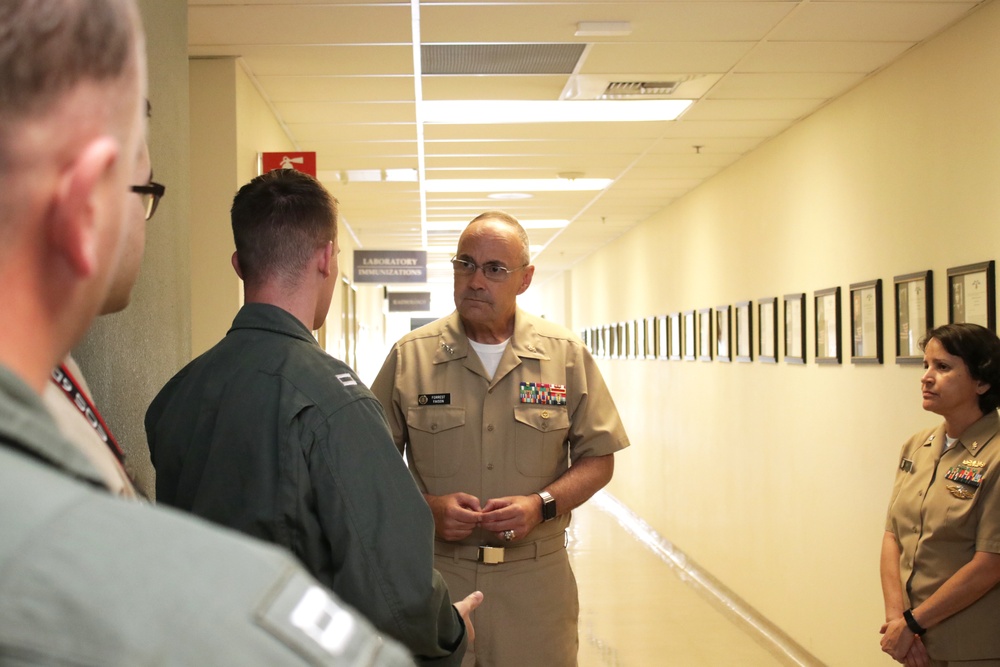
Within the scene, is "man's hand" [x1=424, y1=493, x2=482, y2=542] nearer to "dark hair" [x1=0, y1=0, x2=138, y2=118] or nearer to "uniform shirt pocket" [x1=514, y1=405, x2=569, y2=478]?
"uniform shirt pocket" [x1=514, y1=405, x2=569, y2=478]

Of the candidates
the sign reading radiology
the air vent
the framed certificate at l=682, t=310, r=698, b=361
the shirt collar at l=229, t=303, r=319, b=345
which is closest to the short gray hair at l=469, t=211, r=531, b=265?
the shirt collar at l=229, t=303, r=319, b=345

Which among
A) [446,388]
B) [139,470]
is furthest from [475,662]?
[139,470]

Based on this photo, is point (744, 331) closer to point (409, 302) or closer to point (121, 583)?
point (121, 583)

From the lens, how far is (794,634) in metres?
6.06

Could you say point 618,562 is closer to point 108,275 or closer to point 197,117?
point 197,117

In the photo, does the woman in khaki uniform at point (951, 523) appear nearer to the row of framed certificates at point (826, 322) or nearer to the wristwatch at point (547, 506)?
the row of framed certificates at point (826, 322)

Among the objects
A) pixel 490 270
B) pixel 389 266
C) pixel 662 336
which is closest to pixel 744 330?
pixel 662 336

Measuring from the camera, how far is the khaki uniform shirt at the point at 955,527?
3.17 meters

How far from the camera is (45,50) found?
20.5 inches

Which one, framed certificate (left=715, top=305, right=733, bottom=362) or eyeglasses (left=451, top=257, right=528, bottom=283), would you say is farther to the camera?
framed certificate (left=715, top=305, right=733, bottom=362)

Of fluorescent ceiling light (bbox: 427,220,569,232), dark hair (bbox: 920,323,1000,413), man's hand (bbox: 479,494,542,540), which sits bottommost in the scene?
man's hand (bbox: 479,494,542,540)

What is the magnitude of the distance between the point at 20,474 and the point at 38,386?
12 centimetres

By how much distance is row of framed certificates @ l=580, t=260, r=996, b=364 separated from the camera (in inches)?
159

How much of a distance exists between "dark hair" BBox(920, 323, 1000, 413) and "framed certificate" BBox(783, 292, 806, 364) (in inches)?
100
